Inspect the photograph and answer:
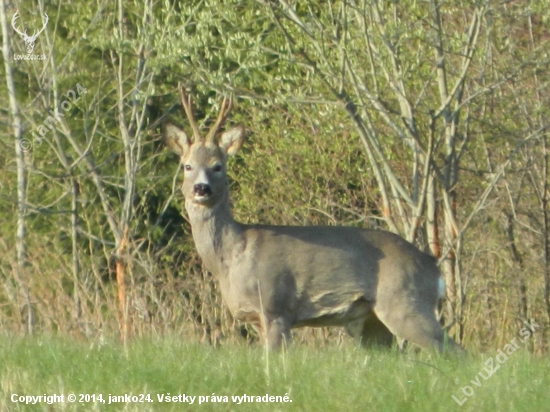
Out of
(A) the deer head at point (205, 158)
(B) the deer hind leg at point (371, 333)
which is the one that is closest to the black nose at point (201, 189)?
(A) the deer head at point (205, 158)

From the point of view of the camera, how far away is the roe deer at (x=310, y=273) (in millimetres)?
8070

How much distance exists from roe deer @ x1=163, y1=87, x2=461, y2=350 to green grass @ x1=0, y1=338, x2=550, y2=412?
121cm

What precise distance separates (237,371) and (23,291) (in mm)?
4696

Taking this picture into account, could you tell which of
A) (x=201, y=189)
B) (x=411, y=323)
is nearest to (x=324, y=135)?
(x=201, y=189)

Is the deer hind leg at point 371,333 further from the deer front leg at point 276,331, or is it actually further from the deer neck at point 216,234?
the deer neck at point 216,234

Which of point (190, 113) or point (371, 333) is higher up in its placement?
point (190, 113)

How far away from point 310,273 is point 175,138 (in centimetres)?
164

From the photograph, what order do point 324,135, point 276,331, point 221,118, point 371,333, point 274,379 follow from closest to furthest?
point 274,379 → point 276,331 → point 371,333 → point 221,118 → point 324,135

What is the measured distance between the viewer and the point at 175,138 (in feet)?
29.2

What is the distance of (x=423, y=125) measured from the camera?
1048cm

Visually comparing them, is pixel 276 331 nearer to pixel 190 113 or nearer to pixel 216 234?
pixel 216 234

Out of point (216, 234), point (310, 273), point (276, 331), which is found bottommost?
point (276, 331)

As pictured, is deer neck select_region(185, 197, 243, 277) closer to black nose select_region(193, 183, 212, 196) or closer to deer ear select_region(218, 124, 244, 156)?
black nose select_region(193, 183, 212, 196)

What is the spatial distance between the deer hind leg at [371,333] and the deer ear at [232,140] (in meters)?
1.69
